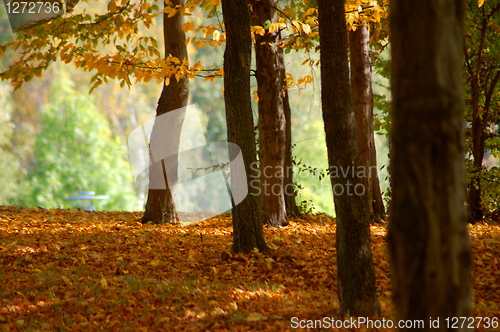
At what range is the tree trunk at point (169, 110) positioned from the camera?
→ 34.4ft

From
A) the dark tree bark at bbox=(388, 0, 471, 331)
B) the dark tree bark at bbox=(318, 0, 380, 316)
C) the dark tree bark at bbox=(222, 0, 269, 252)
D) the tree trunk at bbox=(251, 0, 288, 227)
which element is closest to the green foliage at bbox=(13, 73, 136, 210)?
the tree trunk at bbox=(251, 0, 288, 227)

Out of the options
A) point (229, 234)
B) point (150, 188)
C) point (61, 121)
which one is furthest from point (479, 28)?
point (61, 121)

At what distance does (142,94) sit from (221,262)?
29544 mm

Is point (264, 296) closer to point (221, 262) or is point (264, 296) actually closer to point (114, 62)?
point (221, 262)

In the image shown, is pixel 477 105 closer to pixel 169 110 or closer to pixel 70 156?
pixel 169 110

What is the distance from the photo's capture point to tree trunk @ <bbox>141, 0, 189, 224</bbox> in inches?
413

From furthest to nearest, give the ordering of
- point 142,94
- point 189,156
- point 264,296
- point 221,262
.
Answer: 1. point 189,156
2. point 142,94
3. point 221,262
4. point 264,296

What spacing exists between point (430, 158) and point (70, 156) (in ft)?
102

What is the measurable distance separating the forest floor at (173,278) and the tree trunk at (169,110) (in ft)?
3.00

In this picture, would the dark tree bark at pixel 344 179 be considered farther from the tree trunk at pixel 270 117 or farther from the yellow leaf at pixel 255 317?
the tree trunk at pixel 270 117

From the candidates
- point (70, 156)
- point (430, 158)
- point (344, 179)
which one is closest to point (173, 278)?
point (344, 179)

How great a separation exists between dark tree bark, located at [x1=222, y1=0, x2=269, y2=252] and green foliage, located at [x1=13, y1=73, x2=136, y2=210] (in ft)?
83.1

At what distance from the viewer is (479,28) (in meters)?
11.3

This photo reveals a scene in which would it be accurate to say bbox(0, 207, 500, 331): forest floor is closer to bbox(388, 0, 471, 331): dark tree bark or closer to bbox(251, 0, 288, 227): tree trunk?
bbox(251, 0, 288, 227): tree trunk
